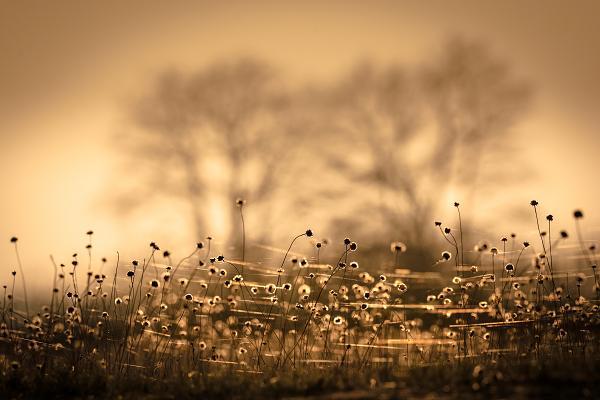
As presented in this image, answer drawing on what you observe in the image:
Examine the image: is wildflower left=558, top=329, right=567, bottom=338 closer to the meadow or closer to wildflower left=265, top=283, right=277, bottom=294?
the meadow

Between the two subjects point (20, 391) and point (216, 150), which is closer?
point (20, 391)

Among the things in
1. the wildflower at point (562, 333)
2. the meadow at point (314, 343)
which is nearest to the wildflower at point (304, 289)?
the meadow at point (314, 343)

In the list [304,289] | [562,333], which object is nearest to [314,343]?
[304,289]

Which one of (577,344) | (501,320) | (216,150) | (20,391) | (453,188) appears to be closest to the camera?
(20,391)

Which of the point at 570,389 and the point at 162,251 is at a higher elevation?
the point at 162,251

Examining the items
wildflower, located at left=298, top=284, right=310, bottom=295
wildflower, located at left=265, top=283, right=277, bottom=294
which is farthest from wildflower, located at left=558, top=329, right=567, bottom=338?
wildflower, located at left=265, top=283, right=277, bottom=294

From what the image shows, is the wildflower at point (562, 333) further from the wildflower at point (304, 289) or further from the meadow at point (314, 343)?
the wildflower at point (304, 289)

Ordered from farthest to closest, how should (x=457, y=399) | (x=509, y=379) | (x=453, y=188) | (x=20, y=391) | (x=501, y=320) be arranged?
1. (x=453, y=188)
2. (x=501, y=320)
3. (x=20, y=391)
4. (x=509, y=379)
5. (x=457, y=399)

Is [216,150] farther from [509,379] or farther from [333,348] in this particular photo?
[509,379]

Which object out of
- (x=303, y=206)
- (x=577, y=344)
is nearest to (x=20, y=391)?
(x=577, y=344)

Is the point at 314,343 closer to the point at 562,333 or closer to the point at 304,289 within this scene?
the point at 304,289

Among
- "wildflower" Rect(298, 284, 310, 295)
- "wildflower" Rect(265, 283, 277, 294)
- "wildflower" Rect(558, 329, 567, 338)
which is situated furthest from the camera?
"wildflower" Rect(298, 284, 310, 295)

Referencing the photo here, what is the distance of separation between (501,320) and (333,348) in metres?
2.02

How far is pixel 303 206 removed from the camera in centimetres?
1794
